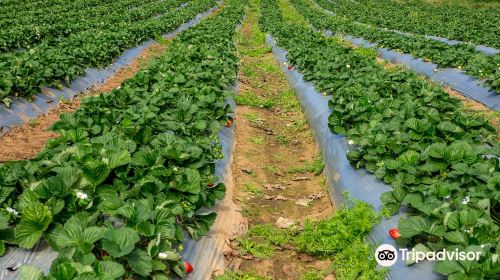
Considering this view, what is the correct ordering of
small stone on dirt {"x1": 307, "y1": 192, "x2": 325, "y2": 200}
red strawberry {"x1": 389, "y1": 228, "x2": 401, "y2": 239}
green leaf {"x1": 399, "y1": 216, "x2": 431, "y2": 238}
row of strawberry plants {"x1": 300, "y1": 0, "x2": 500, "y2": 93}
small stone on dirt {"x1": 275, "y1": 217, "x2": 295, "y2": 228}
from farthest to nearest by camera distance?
row of strawberry plants {"x1": 300, "y1": 0, "x2": 500, "y2": 93}
small stone on dirt {"x1": 307, "y1": 192, "x2": 325, "y2": 200}
small stone on dirt {"x1": 275, "y1": 217, "x2": 295, "y2": 228}
red strawberry {"x1": 389, "y1": 228, "x2": 401, "y2": 239}
green leaf {"x1": 399, "y1": 216, "x2": 431, "y2": 238}

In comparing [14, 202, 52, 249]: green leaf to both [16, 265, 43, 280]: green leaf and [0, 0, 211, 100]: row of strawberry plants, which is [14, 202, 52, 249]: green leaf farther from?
[0, 0, 211, 100]: row of strawberry plants

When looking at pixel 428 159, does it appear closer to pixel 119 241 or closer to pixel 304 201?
pixel 304 201

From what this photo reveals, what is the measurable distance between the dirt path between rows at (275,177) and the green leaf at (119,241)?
1555mm

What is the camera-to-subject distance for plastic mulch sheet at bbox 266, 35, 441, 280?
3.74 meters

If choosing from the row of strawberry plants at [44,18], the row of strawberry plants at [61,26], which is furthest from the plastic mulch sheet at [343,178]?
the row of strawberry plants at [44,18]

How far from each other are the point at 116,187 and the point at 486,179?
3.52 metres

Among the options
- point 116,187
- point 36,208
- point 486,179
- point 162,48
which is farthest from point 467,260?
point 162,48

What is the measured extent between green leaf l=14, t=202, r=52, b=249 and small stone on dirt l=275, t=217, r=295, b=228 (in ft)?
9.12

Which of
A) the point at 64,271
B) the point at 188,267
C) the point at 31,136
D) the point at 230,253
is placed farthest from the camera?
the point at 31,136

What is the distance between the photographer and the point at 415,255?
3639 mm

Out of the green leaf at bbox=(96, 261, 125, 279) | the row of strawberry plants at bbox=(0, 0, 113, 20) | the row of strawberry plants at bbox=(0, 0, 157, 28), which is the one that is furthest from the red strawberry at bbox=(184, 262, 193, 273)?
the row of strawberry plants at bbox=(0, 0, 113, 20)

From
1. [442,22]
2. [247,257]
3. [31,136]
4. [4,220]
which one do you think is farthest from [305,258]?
[442,22]

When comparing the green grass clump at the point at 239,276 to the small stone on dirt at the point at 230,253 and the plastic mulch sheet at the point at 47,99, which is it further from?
the plastic mulch sheet at the point at 47,99

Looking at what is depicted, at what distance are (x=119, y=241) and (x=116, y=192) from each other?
94cm
